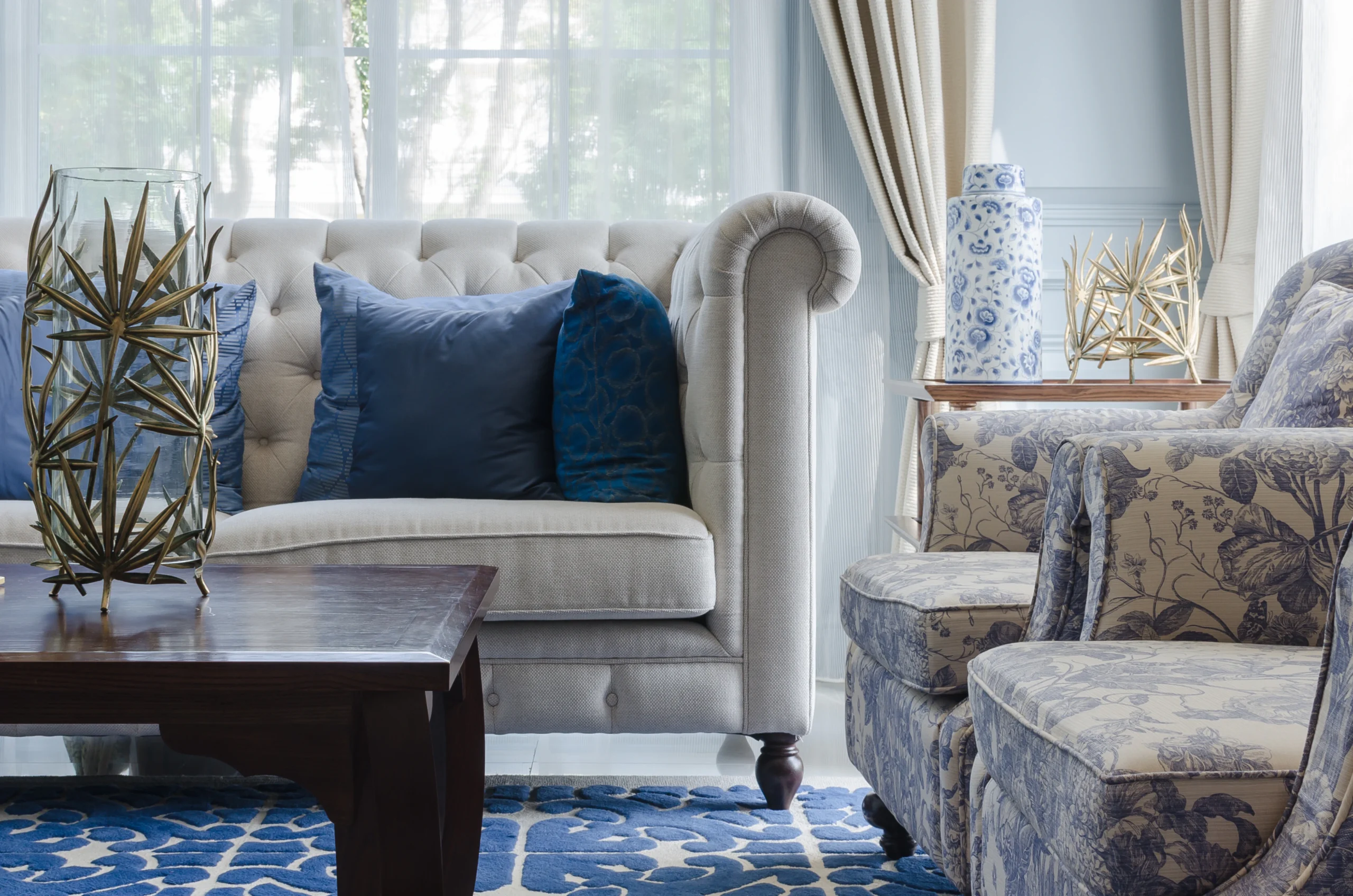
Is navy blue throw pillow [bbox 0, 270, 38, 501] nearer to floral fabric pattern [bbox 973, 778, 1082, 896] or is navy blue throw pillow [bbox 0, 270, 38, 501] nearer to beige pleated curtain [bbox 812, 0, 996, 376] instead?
floral fabric pattern [bbox 973, 778, 1082, 896]

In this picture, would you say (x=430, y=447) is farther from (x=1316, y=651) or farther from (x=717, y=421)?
(x=1316, y=651)

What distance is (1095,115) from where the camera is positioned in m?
3.06

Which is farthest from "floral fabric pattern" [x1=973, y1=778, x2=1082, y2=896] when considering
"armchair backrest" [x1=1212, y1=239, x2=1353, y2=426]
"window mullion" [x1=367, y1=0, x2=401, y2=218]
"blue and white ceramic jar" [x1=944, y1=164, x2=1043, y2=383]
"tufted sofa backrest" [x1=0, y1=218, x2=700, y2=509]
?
"window mullion" [x1=367, y1=0, x2=401, y2=218]

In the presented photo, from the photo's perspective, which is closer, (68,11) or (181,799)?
(181,799)

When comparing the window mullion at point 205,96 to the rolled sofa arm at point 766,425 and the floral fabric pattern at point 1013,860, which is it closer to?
the rolled sofa arm at point 766,425

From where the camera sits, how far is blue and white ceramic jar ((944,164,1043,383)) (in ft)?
7.27

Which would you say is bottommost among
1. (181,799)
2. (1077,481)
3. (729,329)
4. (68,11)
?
(181,799)

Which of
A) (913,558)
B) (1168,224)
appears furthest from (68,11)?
(1168,224)

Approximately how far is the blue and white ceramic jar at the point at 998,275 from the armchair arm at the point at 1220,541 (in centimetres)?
115

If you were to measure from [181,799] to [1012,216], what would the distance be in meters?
1.73

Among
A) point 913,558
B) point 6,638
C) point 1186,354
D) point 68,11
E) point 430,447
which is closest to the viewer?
point 6,638

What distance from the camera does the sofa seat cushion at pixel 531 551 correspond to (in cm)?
180

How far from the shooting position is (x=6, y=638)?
0.89m

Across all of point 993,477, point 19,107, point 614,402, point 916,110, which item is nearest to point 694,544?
point 614,402
